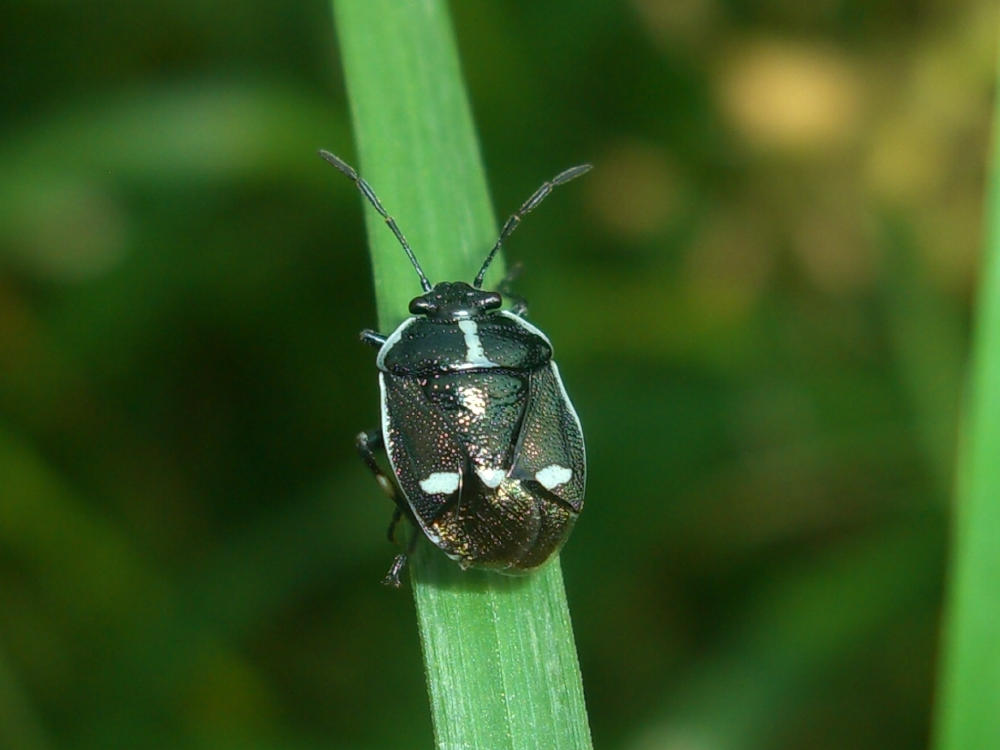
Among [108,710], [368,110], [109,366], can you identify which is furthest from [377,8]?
[108,710]

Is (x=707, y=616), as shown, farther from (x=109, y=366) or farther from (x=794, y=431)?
(x=109, y=366)

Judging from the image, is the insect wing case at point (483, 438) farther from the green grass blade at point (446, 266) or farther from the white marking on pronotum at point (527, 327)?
the green grass blade at point (446, 266)

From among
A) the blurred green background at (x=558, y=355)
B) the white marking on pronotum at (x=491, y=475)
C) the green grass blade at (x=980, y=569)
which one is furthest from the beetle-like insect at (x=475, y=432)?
the blurred green background at (x=558, y=355)

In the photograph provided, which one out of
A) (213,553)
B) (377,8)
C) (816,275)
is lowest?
(213,553)

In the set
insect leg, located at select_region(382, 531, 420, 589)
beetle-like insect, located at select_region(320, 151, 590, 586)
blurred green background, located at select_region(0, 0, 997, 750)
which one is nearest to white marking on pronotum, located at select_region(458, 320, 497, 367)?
beetle-like insect, located at select_region(320, 151, 590, 586)

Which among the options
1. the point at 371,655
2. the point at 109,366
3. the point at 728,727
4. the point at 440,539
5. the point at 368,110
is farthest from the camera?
the point at 109,366

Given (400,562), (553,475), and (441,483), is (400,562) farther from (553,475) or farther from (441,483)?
(553,475)

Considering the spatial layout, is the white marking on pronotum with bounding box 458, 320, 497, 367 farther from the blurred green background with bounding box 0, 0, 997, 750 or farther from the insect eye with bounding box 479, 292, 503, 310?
the blurred green background with bounding box 0, 0, 997, 750
